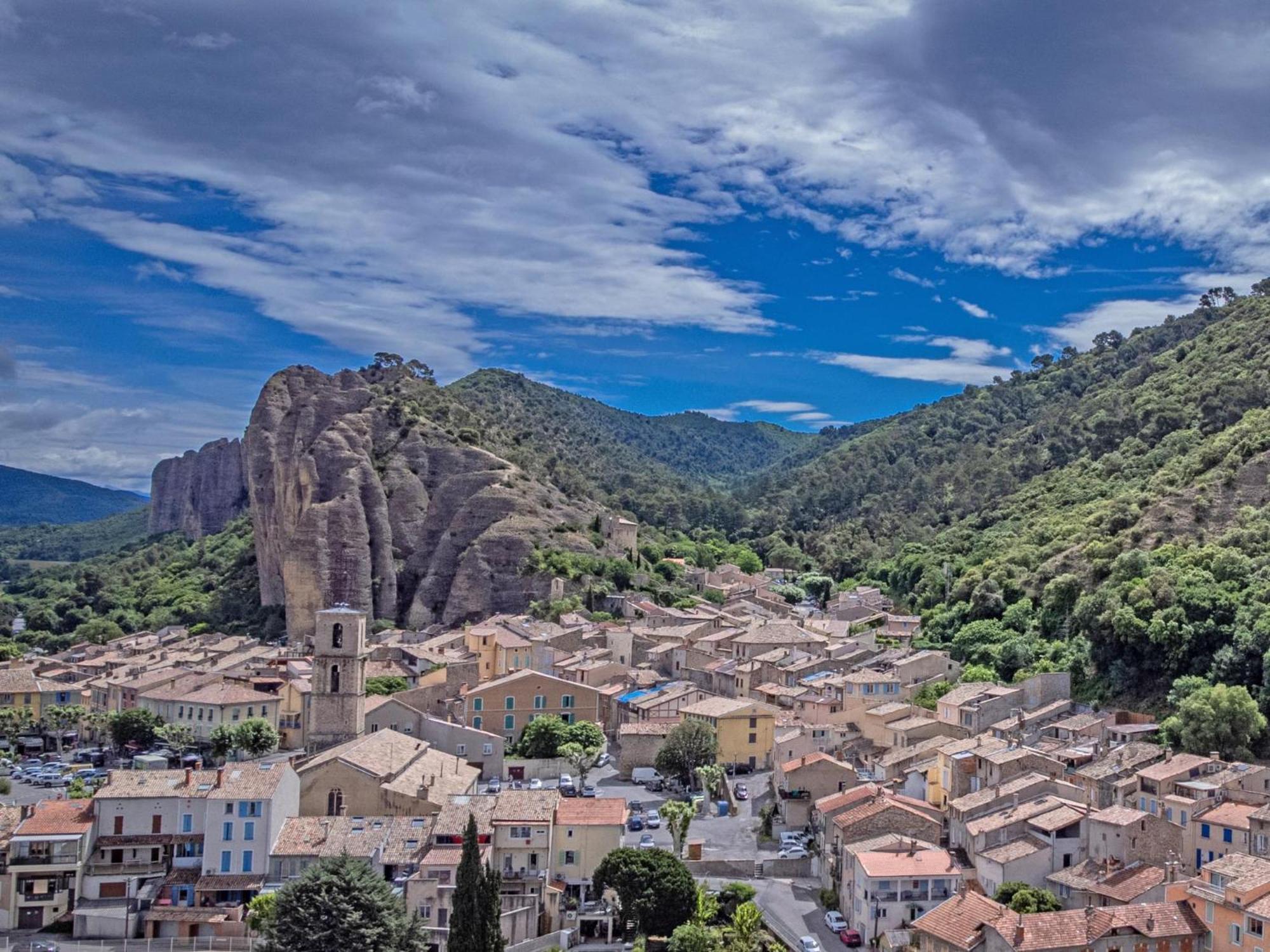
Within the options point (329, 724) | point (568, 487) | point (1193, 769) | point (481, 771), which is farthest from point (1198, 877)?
point (568, 487)

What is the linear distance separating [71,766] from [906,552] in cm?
6923

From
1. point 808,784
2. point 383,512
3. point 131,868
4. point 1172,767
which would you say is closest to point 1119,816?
point 1172,767

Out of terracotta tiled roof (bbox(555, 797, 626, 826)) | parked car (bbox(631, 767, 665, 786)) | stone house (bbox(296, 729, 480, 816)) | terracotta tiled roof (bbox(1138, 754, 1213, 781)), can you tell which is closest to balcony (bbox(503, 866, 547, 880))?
terracotta tiled roof (bbox(555, 797, 626, 826))

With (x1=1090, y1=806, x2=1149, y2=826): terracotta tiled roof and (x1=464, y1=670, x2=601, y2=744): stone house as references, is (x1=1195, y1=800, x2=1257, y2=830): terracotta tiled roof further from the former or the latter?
(x1=464, y1=670, x2=601, y2=744): stone house

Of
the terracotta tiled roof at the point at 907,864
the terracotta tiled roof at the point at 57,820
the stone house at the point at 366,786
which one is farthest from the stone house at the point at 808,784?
the terracotta tiled roof at the point at 57,820

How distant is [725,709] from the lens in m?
61.3

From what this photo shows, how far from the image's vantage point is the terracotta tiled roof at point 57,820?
1747 inches

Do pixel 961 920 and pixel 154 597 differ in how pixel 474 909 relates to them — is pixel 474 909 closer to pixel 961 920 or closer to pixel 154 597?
pixel 961 920

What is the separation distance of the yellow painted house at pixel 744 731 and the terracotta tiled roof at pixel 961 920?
21.4 metres

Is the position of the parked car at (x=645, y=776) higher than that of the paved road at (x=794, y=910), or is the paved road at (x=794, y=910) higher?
the parked car at (x=645, y=776)

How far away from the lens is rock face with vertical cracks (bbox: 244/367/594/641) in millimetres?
106750

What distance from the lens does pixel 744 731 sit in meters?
60.6

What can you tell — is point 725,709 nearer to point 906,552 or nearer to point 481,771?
point 481,771

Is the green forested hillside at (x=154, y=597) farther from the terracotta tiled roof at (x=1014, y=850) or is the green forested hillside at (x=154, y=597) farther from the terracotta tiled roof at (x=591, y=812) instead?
the terracotta tiled roof at (x=1014, y=850)
